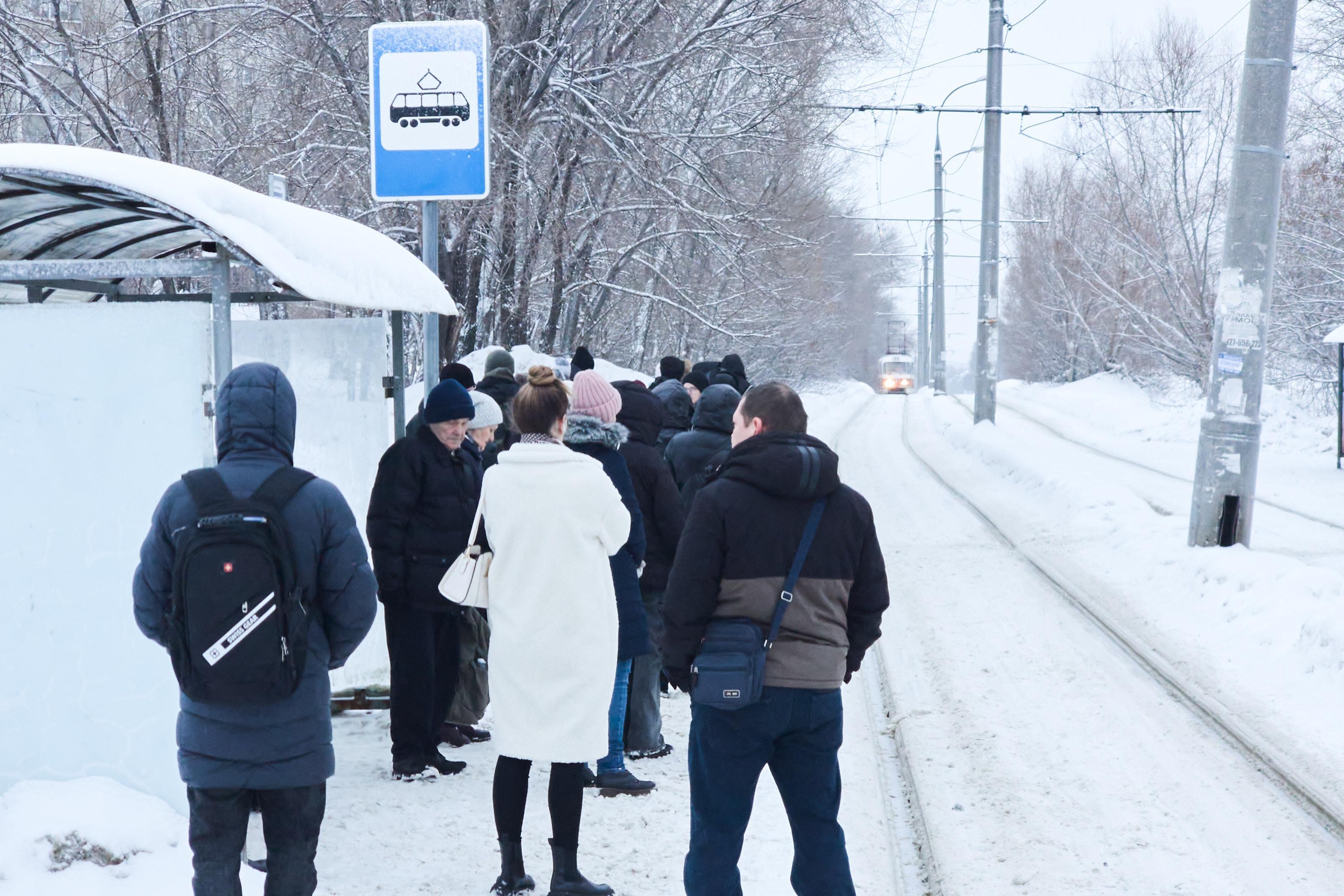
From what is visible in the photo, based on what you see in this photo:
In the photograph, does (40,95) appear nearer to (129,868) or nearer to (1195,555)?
(129,868)

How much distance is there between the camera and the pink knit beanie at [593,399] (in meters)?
5.12

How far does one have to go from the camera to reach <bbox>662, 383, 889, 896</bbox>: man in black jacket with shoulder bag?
3.55m

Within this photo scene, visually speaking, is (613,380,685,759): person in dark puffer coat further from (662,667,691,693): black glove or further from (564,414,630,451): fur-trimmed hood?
(662,667,691,693): black glove

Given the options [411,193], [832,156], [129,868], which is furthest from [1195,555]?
[832,156]

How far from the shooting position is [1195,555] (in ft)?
33.1

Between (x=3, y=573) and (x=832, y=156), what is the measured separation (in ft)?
70.4

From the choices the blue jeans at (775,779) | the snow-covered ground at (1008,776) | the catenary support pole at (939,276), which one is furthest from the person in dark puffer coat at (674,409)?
the catenary support pole at (939,276)

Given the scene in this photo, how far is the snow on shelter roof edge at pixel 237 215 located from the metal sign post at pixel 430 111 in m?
0.80

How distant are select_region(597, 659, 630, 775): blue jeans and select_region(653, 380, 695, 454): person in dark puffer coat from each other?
3139mm

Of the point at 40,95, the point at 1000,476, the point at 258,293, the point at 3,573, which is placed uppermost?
the point at 40,95

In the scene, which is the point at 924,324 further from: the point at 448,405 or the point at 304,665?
the point at 304,665

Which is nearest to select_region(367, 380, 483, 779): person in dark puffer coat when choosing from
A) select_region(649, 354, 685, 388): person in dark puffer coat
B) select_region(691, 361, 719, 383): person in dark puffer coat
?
select_region(691, 361, 719, 383): person in dark puffer coat

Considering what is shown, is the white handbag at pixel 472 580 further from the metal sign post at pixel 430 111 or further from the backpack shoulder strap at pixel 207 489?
the metal sign post at pixel 430 111

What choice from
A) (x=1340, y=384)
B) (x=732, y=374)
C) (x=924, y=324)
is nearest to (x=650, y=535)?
(x=732, y=374)
